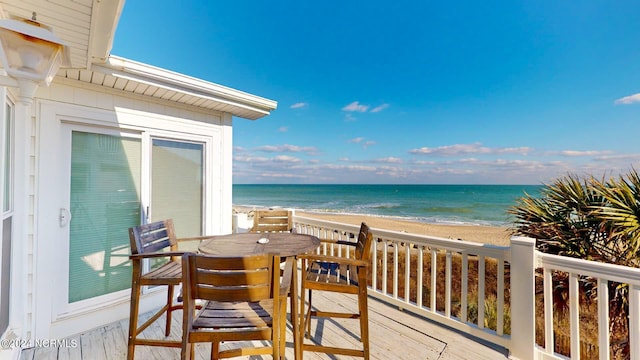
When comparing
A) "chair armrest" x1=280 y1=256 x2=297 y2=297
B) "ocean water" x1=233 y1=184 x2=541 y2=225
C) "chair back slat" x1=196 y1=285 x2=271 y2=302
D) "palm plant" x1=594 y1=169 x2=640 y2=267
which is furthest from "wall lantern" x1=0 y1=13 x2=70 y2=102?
"ocean water" x1=233 y1=184 x2=541 y2=225

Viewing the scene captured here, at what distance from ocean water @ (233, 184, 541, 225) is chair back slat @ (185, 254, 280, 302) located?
59.7 ft

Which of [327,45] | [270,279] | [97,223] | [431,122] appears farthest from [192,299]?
[431,122]

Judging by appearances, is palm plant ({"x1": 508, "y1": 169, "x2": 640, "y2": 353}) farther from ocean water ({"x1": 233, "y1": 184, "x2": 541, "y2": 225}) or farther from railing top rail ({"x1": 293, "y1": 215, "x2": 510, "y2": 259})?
ocean water ({"x1": 233, "y1": 184, "x2": 541, "y2": 225})

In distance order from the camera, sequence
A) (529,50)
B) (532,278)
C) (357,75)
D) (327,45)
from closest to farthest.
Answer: (532,278) < (529,50) < (327,45) < (357,75)

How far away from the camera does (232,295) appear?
1.33m

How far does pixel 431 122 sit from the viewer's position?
21531 millimetres

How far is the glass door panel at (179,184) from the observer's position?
3008 millimetres

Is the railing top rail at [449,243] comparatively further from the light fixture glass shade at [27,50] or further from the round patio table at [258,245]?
the light fixture glass shade at [27,50]

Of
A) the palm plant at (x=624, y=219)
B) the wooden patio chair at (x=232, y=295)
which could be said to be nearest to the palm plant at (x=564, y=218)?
the palm plant at (x=624, y=219)

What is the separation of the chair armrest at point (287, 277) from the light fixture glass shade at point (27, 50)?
1.55m

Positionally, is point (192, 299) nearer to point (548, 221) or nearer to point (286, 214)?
point (286, 214)

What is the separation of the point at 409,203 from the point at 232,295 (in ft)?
85.2

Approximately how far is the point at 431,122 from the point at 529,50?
10.6m

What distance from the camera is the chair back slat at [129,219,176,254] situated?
1951 millimetres
